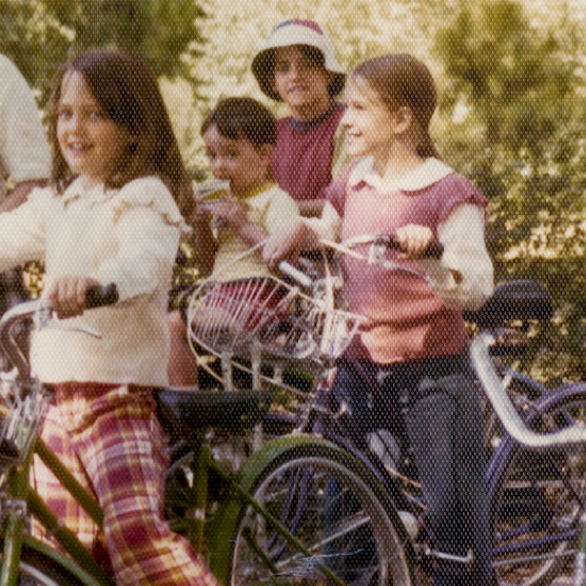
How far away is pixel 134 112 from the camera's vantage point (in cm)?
231

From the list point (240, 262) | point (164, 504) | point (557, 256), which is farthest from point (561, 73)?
point (164, 504)

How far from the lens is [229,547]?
2365mm

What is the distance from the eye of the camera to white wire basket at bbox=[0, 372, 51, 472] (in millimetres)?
1915

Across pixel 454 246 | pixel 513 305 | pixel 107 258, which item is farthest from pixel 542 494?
pixel 107 258

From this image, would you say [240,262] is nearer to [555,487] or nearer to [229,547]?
[229,547]

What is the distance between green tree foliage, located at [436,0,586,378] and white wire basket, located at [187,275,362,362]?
1.47 meters

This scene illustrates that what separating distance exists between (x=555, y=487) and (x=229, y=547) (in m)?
1.33

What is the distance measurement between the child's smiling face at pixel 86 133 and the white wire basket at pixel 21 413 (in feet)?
1.79

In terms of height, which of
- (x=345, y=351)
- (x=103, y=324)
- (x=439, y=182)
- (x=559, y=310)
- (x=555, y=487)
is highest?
(x=439, y=182)

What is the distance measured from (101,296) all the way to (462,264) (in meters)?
0.91

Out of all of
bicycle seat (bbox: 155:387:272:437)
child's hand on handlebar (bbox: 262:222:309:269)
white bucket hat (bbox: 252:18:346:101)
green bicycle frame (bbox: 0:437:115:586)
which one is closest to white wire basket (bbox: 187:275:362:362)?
child's hand on handlebar (bbox: 262:222:309:269)

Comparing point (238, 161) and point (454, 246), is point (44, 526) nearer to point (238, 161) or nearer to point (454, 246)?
point (454, 246)

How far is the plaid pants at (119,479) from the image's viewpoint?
6.86 ft

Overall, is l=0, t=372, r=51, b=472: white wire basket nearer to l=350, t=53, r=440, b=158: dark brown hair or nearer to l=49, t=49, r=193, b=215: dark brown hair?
l=49, t=49, r=193, b=215: dark brown hair
